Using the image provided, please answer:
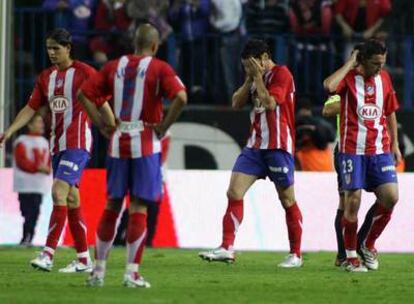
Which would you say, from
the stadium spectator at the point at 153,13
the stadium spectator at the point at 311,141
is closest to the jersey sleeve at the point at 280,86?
the stadium spectator at the point at 311,141

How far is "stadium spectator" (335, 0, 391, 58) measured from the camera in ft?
77.1

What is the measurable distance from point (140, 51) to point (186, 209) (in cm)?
853

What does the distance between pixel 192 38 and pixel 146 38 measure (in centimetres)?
1133

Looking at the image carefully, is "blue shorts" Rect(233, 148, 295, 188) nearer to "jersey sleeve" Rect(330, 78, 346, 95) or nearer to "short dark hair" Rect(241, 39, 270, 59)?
"short dark hair" Rect(241, 39, 270, 59)

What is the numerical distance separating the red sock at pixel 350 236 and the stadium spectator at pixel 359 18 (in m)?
8.97

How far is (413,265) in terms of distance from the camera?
16.3 meters

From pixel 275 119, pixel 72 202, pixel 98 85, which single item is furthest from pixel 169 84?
pixel 275 119

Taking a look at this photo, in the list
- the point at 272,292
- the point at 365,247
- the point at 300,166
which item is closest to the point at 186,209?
the point at 300,166

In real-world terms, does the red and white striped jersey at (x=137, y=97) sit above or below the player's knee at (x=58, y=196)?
above

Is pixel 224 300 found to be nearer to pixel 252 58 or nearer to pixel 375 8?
pixel 252 58

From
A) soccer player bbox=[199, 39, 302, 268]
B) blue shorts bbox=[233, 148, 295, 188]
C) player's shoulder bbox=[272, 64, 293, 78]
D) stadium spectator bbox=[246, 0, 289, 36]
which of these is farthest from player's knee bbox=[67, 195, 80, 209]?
stadium spectator bbox=[246, 0, 289, 36]

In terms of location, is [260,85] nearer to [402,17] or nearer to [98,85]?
[98,85]

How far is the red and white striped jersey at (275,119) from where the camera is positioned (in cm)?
1552

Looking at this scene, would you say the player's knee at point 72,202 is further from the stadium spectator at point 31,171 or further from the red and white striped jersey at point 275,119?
the stadium spectator at point 31,171
